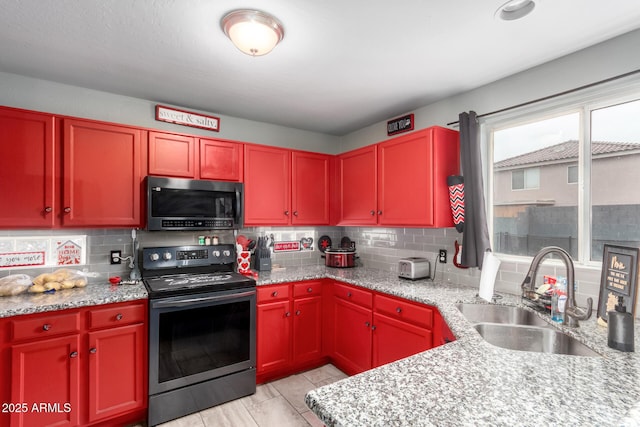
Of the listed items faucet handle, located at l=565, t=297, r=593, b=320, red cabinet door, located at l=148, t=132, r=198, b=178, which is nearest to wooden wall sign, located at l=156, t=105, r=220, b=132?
red cabinet door, located at l=148, t=132, r=198, b=178

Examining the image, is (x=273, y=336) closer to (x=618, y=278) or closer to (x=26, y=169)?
(x=26, y=169)

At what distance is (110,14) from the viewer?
159 centimetres

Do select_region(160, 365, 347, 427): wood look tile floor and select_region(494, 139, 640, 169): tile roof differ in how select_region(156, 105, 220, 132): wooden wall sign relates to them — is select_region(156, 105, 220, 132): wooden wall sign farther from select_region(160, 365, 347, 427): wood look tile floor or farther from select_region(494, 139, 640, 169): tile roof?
select_region(494, 139, 640, 169): tile roof

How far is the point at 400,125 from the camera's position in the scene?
3029 mm

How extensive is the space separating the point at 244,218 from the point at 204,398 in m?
1.44

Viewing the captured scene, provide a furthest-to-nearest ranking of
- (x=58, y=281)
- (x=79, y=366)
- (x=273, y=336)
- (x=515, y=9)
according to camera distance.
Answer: (x=273, y=336), (x=58, y=281), (x=79, y=366), (x=515, y=9)

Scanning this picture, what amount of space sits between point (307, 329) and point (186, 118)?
2.20 metres

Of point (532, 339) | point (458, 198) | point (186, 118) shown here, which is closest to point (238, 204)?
point (186, 118)

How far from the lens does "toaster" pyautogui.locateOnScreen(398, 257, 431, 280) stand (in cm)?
261

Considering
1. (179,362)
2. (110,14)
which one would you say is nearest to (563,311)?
(179,362)

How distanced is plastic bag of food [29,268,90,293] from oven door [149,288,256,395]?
644mm

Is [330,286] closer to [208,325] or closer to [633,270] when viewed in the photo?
[208,325]

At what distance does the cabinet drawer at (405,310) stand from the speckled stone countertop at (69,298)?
1.69 m

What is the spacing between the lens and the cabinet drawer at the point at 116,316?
201 cm
